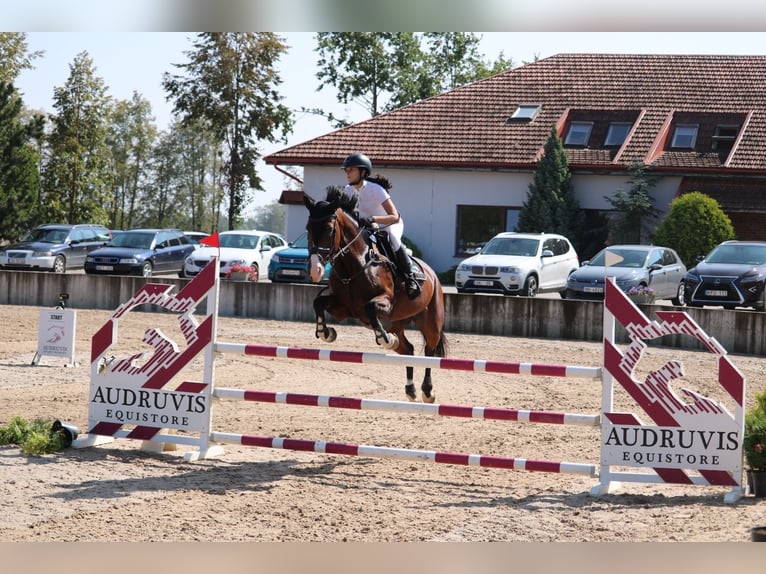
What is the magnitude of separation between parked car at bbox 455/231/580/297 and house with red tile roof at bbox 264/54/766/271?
8163 mm

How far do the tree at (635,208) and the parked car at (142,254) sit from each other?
12.3 meters

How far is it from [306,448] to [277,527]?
166 cm

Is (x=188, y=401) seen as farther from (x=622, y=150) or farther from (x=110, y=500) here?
(x=622, y=150)

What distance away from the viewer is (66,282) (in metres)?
22.4

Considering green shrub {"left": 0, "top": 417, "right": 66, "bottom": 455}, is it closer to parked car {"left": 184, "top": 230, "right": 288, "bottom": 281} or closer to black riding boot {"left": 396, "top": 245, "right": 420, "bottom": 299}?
black riding boot {"left": 396, "top": 245, "right": 420, "bottom": 299}

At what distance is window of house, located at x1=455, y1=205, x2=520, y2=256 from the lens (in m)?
33.1

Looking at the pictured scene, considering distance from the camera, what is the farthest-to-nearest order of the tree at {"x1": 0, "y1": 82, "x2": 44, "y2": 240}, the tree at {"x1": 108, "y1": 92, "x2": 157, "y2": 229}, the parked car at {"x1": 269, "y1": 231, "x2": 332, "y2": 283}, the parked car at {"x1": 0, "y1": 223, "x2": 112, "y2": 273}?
the tree at {"x1": 108, "y1": 92, "x2": 157, "y2": 229}, the tree at {"x1": 0, "y1": 82, "x2": 44, "y2": 240}, the parked car at {"x1": 0, "y1": 223, "x2": 112, "y2": 273}, the parked car at {"x1": 269, "y1": 231, "x2": 332, "y2": 283}

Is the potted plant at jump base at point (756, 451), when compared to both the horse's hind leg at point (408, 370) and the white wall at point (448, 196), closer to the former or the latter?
the horse's hind leg at point (408, 370)

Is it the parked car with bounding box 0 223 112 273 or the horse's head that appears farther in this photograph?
the parked car with bounding box 0 223 112 273

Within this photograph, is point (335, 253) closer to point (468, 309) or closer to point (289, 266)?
point (468, 309)

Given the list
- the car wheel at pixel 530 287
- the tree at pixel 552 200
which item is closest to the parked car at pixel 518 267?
the car wheel at pixel 530 287

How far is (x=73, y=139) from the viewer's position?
45562 mm

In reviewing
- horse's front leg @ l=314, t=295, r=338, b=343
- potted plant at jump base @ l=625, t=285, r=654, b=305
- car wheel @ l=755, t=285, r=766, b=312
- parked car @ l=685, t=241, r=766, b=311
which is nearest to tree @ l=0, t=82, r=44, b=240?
potted plant at jump base @ l=625, t=285, r=654, b=305

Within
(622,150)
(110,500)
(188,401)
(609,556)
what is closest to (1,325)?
(188,401)
